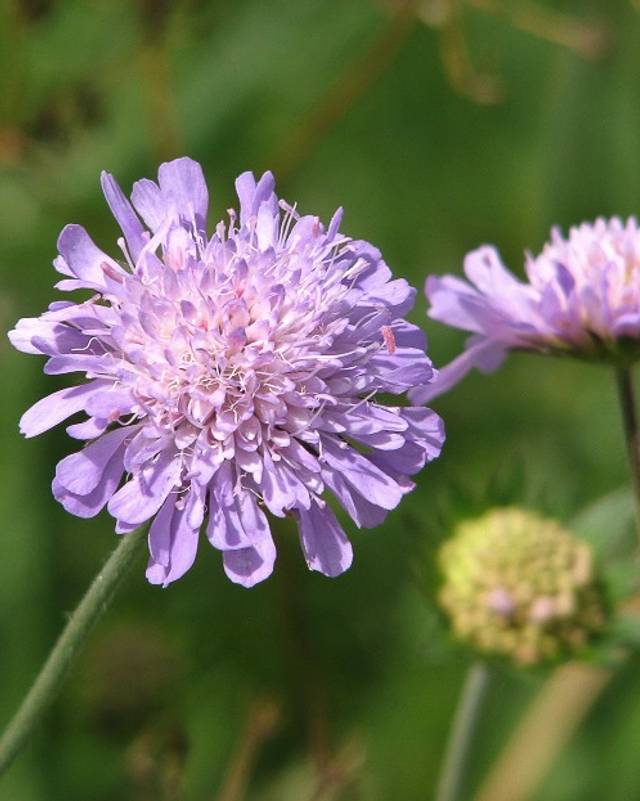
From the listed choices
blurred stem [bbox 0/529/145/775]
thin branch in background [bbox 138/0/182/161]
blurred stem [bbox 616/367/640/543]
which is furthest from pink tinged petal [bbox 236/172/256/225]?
thin branch in background [bbox 138/0/182/161]

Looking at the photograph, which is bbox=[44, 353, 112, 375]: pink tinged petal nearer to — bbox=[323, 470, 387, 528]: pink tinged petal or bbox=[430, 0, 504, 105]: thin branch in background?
bbox=[323, 470, 387, 528]: pink tinged petal

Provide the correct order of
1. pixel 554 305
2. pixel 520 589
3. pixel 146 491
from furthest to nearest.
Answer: pixel 520 589 < pixel 554 305 < pixel 146 491

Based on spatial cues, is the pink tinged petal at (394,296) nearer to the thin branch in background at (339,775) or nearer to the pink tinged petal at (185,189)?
the pink tinged petal at (185,189)

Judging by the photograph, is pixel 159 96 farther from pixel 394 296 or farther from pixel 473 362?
pixel 394 296

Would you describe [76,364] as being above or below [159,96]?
below

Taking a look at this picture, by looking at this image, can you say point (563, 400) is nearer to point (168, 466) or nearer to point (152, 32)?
point (152, 32)

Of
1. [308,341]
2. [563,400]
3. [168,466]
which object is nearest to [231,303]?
[308,341]

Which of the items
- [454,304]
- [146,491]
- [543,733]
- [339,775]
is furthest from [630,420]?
[543,733]
